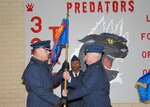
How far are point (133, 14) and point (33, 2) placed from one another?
5.92 ft

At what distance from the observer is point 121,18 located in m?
5.64

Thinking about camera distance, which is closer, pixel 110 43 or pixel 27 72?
pixel 27 72

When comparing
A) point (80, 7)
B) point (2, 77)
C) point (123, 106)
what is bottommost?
point (123, 106)

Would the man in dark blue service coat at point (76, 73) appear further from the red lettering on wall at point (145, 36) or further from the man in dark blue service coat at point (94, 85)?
the red lettering on wall at point (145, 36)

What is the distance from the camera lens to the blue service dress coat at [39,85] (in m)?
3.97

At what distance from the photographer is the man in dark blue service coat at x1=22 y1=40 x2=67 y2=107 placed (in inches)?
156

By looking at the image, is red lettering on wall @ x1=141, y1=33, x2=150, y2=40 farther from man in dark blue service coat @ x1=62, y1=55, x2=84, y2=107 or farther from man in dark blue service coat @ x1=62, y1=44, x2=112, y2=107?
man in dark blue service coat @ x1=62, y1=44, x2=112, y2=107

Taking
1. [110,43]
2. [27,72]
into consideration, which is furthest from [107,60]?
[27,72]

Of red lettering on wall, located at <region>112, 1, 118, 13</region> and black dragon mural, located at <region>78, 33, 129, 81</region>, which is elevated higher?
red lettering on wall, located at <region>112, 1, 118, 13</region>

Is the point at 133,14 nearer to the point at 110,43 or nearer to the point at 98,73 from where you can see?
the point at 110,43

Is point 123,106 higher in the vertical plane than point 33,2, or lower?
lower

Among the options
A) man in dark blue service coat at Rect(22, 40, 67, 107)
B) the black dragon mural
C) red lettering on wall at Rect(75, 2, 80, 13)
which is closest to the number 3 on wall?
red lettering on wall at Rect(75, 2, 80, 13)

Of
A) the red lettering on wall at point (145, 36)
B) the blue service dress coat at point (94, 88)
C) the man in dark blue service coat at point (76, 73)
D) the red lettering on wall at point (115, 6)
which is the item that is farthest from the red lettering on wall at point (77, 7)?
the blue service dress coat at point (94, 88)

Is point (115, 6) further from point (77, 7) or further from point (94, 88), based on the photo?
point (94, 88)
